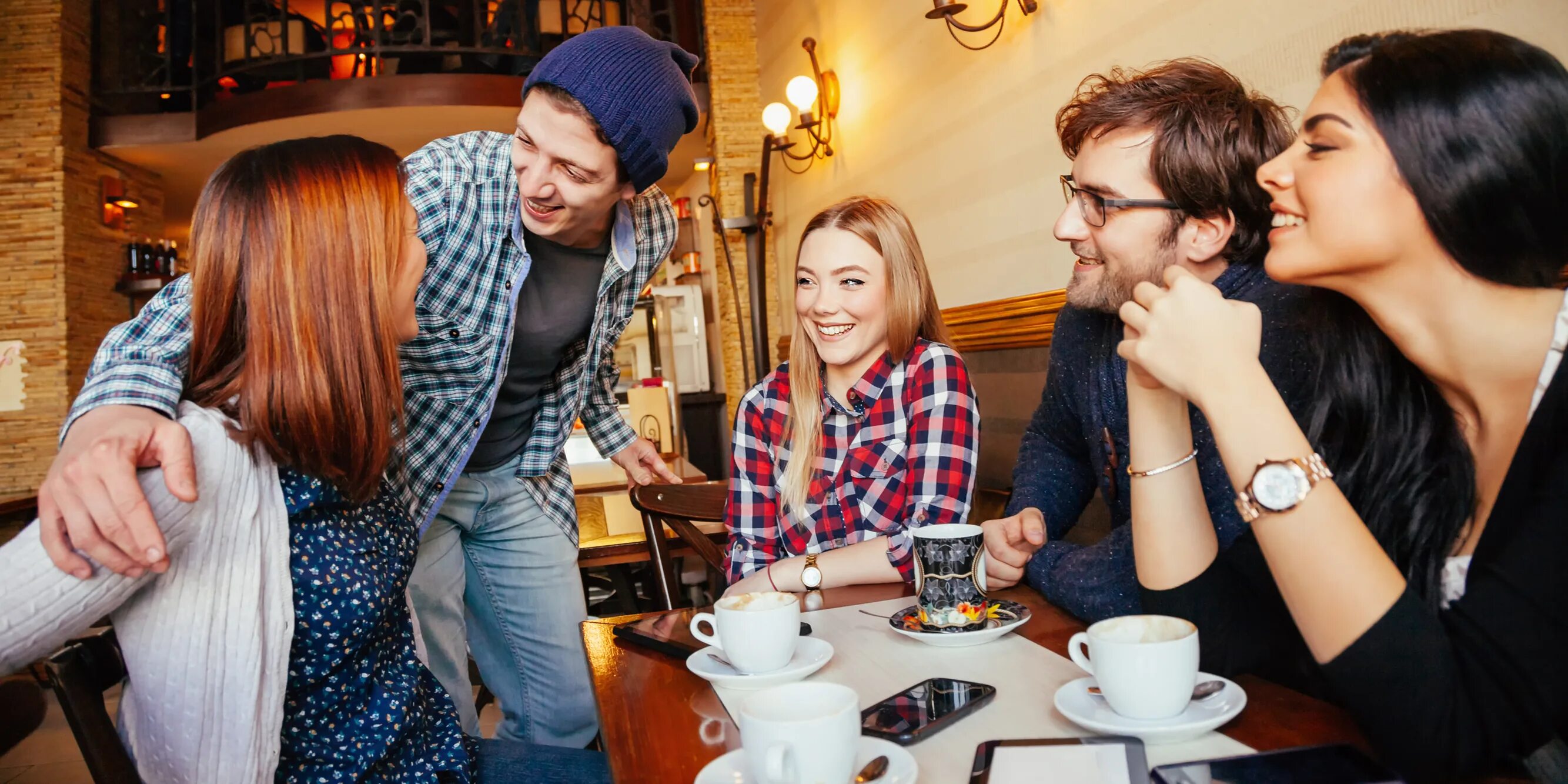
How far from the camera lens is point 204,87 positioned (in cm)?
789

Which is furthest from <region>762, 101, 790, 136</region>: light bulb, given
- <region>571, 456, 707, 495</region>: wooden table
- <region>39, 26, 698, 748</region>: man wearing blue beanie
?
<region>39, 26, 698, 748</region>: man wearing blue beanie

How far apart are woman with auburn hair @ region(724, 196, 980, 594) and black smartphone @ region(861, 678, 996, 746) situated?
81 cm

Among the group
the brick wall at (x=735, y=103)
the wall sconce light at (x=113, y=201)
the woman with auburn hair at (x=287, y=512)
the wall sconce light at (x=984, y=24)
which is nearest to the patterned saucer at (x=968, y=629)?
the woman with auburn hair at (x=287, y=512)

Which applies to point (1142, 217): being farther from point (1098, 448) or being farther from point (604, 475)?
point (604, 475)

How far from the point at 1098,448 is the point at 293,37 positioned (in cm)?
858

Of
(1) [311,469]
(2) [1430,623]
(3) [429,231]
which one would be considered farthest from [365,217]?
(2) [1430,623]

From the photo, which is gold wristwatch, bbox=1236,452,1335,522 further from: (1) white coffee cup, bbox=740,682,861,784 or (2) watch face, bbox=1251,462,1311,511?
(1) white coffee cup, bbox=740,682,861,784

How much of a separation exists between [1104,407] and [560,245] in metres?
1.22

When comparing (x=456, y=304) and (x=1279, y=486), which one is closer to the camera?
(x=1279, y=486)

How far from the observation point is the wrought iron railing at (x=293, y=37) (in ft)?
24.4

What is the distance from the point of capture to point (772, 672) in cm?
103

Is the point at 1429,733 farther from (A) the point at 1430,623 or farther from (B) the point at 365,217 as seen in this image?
(B) the point at 365,217

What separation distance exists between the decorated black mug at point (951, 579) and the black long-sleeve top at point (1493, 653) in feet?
1.36

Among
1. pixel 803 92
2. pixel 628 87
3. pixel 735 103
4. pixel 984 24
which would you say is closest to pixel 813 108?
pixel 803 92
